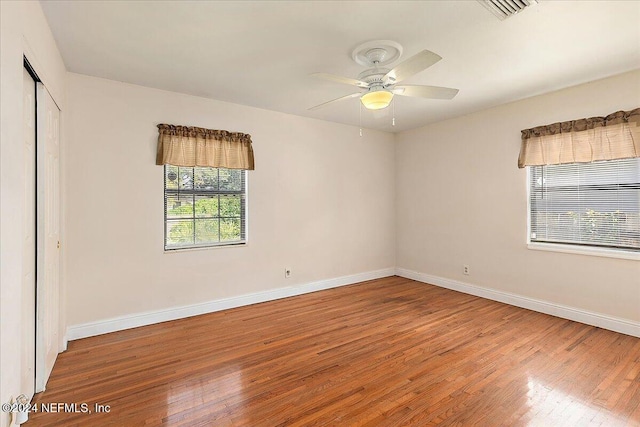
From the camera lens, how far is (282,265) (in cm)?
431

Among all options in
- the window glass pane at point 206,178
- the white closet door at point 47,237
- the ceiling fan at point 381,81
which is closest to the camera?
the white closet door at point 47,237

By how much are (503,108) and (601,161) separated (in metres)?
1.25

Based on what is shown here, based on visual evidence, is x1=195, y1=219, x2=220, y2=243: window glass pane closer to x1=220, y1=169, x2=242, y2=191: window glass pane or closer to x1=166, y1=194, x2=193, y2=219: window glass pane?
x1=166, y1=194, x2=193, y2=219: window glass pane

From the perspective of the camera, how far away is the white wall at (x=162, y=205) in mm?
3035

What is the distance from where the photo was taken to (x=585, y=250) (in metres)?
3.32

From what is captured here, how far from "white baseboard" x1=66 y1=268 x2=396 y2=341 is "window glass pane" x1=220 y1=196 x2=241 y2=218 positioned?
3.50 feet

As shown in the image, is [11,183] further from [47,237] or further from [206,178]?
[206,178]

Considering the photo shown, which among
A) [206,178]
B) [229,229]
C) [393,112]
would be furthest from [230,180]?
[393,112]

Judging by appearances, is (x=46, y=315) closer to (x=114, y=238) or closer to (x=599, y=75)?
(x=114, y=238)

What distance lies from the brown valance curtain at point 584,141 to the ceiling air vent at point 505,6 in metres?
1.97

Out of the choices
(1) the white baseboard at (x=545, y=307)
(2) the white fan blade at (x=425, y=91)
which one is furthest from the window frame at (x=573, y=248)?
(2) the white fan blade at (x=425, y=91)

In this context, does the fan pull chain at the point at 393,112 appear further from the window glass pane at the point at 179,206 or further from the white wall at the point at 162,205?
the window glass pane at the point at 179,206

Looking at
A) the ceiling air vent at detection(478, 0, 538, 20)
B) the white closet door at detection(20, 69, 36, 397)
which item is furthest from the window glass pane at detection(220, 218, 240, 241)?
the ceiling air vent at detection(478, 0, 538, 20)

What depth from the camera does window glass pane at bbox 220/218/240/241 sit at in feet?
12.8
